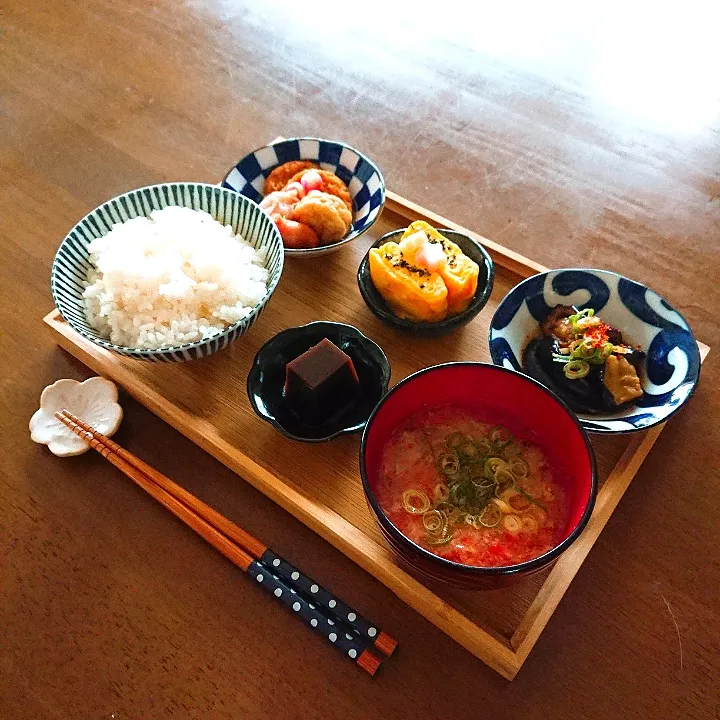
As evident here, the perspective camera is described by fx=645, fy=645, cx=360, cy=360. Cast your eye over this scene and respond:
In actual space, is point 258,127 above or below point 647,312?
below

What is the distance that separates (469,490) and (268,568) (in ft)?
1.17

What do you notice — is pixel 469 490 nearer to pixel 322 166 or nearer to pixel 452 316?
pixel 452 316

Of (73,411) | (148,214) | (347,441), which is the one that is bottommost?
(73,411)

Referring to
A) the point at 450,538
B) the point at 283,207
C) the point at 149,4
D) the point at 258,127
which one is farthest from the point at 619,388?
the point at 149,4

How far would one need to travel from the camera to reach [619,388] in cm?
113

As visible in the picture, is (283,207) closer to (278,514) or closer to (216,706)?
(278,514)

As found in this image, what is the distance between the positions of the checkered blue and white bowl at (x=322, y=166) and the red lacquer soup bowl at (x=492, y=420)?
0.54 m

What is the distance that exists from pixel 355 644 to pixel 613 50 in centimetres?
185

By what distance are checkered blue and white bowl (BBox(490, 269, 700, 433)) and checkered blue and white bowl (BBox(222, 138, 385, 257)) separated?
43 cm

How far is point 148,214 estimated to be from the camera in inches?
54.2

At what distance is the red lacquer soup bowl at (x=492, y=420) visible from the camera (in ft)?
2.86

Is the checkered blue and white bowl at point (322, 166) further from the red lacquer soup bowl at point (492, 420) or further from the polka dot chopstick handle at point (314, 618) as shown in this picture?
A: the polka dot chopstick handle at point (314, 618)

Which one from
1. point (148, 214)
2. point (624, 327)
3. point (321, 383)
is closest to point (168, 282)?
point (148, 214)

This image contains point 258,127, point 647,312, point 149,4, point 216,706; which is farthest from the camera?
point 149,4
